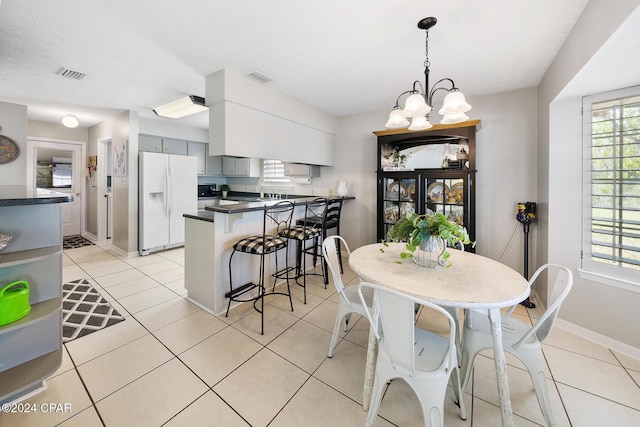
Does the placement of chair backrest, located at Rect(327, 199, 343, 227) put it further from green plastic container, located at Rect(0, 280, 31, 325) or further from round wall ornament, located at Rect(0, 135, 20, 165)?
round wall ornament, located at Rect(0, 135, 20, 165)

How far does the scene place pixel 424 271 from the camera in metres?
1.59

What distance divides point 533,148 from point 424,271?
2.52m

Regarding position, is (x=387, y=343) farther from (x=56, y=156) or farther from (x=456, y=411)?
(x=56, y=156)

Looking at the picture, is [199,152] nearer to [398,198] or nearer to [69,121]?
[69,121]

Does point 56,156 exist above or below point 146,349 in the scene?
above

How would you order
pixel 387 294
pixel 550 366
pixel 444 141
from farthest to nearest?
pixel 444 141 < pixel 550 366 < pixel 387 294

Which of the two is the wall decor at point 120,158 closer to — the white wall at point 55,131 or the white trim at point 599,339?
the white wall at point 55,131

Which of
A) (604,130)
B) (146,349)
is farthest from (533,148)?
(146,349)

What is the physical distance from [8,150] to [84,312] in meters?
3.13

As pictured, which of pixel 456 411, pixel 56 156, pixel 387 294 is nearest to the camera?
pixel 387 294

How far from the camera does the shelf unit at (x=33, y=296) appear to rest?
1.44m

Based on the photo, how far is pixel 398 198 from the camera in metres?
3.58

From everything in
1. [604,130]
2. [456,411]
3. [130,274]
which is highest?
[604,130]

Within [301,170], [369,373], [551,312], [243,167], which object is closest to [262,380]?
[369,373]
